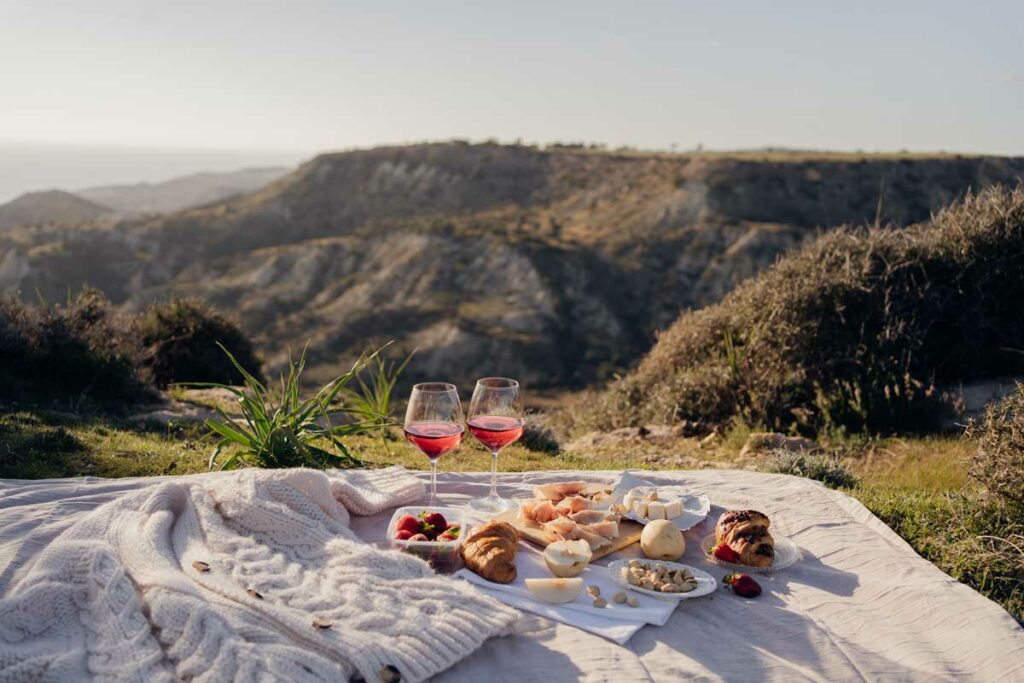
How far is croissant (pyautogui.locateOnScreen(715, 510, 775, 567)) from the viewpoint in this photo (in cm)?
249

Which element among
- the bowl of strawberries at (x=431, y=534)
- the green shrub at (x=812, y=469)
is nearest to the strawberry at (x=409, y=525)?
the bowl of strawberries at (x=431, y=534)

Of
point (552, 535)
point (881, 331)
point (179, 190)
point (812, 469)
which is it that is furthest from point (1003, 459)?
point (179, 190)

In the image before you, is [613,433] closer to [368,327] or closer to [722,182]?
[368,327]

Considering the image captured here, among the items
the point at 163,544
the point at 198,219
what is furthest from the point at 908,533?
the point at 198,219

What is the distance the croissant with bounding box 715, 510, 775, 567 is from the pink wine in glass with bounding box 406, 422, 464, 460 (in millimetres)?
905

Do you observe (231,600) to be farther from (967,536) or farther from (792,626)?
(967,536)

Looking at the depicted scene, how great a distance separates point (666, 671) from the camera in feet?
6.72

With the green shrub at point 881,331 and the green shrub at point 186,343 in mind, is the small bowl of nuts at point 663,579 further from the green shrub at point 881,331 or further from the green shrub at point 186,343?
the green shrub at point 186,343

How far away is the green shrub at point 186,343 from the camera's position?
9.58 meters

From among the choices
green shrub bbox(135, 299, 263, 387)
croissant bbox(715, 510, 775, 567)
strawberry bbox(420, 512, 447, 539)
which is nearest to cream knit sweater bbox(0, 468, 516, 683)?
strawberry bbox(420, 512, 447, 539)

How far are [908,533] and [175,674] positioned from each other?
10.3ft

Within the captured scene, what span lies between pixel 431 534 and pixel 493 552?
253 mm

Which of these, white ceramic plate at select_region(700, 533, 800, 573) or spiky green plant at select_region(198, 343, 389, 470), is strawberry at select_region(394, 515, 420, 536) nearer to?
white ceramic plate at select_region(700, 533, 800, 573)

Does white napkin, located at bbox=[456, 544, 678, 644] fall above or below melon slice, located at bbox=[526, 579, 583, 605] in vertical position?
below
